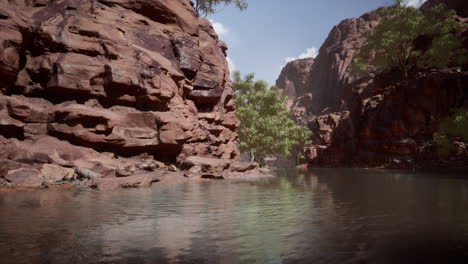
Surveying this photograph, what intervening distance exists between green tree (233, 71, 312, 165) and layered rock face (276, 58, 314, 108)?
61965 mm

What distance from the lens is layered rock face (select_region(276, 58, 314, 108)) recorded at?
11052 cm

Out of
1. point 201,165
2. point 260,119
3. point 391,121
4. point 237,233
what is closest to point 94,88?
point 201,165

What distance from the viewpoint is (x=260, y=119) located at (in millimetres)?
44188

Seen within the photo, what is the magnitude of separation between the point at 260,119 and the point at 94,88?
92.0 feet

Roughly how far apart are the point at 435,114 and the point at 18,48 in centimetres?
4038

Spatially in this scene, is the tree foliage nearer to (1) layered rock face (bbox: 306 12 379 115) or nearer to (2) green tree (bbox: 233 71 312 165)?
(2) green tree (bbox: 233 71 312 165)

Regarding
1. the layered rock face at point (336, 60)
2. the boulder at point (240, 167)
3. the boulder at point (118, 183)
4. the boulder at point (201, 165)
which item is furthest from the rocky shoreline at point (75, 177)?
the layered rock face at point (336, 60)

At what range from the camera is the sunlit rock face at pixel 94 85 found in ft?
54.1

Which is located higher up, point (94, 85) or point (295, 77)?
point (295, 77)

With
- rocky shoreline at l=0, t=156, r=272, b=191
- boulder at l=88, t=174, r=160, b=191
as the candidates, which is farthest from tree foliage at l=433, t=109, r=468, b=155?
boulder at l=88, t=174, r=160, b=191

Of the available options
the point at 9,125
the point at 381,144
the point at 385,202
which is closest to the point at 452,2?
the point at 381,144

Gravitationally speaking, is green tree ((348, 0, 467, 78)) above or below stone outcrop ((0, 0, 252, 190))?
above

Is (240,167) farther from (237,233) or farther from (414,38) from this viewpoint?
(414,38)

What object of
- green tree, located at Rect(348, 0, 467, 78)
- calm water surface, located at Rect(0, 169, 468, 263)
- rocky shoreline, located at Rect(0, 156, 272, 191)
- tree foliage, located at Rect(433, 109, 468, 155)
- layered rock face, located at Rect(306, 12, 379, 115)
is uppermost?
layered rock face, located at Rect(306, 12, 379, 115)
